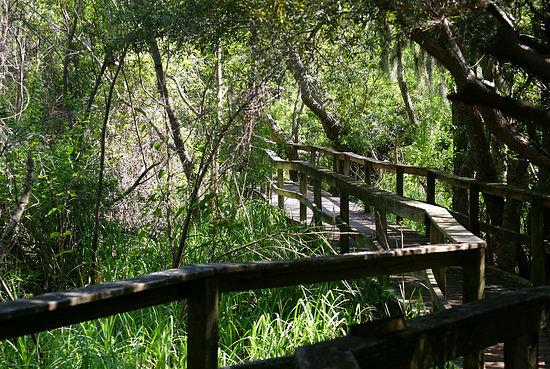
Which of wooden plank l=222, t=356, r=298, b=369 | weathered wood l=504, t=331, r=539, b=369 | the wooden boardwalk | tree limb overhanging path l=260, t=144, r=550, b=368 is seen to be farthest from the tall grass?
weathered wood l=504, t=331, r=539, b=369

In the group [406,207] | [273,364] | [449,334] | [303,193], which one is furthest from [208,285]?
[303,193]

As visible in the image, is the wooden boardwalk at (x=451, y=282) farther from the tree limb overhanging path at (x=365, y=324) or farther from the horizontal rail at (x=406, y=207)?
the tree limb overhanging path at (x=365, y=324)

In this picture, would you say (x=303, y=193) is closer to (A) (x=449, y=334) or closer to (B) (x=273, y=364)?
(B) (x=273, y=364)

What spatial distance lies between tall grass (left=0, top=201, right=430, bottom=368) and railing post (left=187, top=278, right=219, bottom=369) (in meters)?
1.60

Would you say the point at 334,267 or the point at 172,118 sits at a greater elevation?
the point at 172,118

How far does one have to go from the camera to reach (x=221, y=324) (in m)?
6.63

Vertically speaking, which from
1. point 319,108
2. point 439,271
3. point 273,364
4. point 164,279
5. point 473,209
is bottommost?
point 273,364

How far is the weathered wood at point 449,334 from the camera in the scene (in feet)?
6.36

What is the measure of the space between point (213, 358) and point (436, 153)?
1552 centimetres

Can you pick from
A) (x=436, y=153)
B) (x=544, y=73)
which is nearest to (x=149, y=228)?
(x=544, y=73)

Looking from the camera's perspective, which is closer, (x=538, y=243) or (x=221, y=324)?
(x=221, y=324)

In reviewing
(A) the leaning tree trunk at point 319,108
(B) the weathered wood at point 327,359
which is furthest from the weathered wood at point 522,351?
(A) the leaning tree trunk at point 319,108

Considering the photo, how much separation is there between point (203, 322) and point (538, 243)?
5081 millimetres

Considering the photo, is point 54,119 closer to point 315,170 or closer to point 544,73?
point 315,170
